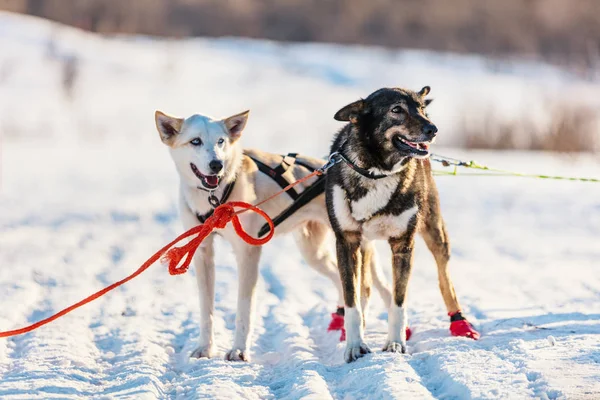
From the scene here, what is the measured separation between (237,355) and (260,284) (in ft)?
8.15

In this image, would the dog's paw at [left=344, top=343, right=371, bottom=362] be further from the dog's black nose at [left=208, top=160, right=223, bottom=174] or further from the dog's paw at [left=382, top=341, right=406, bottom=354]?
the dog's black nose at [left=208, top=160, right=223, bottom=174]

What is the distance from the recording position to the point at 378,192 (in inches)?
173

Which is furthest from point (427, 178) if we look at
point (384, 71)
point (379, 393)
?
point (384, 71)

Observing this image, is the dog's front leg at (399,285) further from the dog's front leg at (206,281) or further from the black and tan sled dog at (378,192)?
the dog's front leg at (206,281)

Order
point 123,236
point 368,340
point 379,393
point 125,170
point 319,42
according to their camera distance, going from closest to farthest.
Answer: point 379,393 → point 368,340 → point 123,236 → point 125,170 → point 319,42

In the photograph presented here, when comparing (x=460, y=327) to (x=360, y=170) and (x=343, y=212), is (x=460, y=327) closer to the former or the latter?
(x=343, y=212)

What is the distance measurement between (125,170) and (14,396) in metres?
9.80

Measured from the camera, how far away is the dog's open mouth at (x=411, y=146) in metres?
4.22

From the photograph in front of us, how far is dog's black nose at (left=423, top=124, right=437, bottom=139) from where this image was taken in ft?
13.7

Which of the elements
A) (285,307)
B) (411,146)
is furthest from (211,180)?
(285,307)

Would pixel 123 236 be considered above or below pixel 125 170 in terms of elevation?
below

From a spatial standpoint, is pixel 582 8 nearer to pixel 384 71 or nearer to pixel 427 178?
pixel 384 71

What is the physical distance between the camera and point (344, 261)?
4.50 metres

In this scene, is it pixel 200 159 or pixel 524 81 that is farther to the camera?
pixel 524 81
